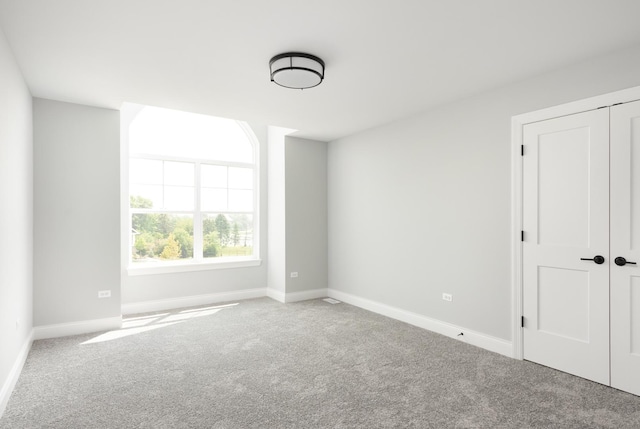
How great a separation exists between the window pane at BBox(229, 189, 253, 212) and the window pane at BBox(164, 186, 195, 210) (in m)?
0.64

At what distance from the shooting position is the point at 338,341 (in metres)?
3.85

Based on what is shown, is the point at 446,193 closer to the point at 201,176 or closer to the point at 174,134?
the point at 201,176

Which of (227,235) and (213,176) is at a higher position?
(213,176)

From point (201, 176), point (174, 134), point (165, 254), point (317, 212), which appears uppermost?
point (174, 134)

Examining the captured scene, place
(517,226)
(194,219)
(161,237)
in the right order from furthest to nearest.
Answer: (194,219), (161,237), (517,226)

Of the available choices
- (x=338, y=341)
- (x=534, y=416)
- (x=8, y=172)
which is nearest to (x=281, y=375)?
(x=338, y=341)

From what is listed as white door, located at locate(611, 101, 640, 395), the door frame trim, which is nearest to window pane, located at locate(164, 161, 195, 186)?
the door frame trim

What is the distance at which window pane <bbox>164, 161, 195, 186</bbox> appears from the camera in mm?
5414

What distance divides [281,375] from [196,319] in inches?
82.7

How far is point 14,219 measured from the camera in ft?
9.68

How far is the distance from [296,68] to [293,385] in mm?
2542

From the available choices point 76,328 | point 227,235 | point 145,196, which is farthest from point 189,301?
point 145,196

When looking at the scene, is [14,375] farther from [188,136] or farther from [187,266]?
[188,136]

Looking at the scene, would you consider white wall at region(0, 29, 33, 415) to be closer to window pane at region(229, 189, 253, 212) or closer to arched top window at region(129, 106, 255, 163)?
arched top window at region(129, 106, 255, 163)
